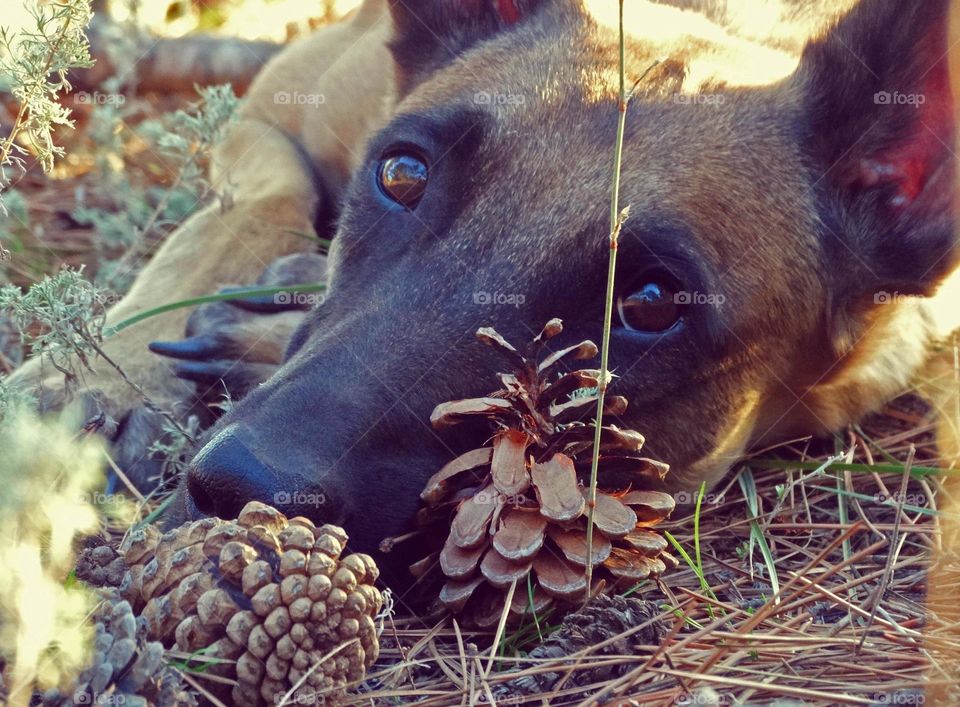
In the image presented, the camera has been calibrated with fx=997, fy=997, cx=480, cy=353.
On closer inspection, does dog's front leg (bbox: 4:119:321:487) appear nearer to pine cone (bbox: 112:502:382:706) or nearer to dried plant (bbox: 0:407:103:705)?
dried plant (bbox: 0:407:103:705)

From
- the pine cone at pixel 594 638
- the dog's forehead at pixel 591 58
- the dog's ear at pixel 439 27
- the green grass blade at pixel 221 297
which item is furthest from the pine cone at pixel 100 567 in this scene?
the dog's ear at pixel 439 27

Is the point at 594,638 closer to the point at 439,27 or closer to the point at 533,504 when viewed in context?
the point at 533,504

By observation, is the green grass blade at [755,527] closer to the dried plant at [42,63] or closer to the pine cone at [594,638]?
the pine cone at [594,638]

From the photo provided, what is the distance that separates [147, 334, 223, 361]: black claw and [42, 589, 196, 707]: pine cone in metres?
1.40

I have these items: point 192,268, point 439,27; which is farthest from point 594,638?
point 192,268

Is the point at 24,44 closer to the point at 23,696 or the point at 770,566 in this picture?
the point at 23,696

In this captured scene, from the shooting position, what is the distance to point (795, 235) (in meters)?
2.53

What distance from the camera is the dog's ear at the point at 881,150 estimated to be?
2482mm

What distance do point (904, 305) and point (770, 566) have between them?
115 centimetres

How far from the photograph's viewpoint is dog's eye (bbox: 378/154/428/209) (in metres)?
2.53

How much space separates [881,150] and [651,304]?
2.76 ft

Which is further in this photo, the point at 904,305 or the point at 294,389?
the point at 904,305

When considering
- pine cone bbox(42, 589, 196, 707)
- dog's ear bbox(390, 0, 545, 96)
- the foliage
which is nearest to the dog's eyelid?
dog's ear bbox(390, 0, 545, 96)

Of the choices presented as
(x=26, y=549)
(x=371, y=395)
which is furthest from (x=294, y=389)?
(x=26, y=549)
